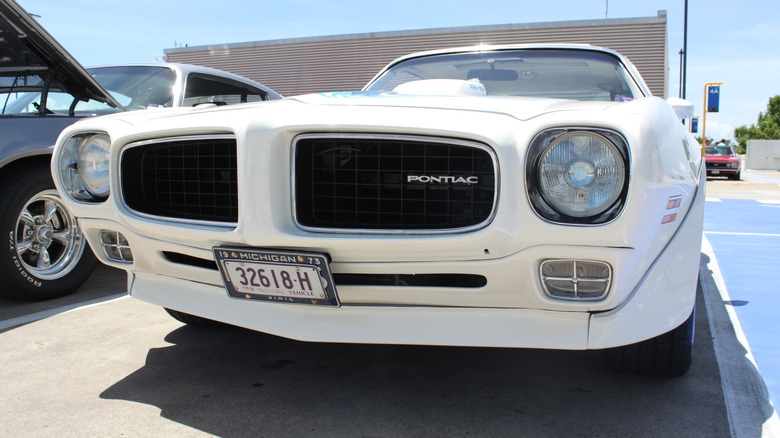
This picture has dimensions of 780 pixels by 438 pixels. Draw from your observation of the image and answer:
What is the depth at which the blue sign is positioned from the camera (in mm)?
13707

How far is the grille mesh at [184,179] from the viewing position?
2139mm

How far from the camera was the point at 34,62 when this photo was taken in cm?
343

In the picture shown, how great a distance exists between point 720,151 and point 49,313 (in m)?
22.7

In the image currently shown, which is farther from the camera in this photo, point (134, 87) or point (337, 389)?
point (134, 87)

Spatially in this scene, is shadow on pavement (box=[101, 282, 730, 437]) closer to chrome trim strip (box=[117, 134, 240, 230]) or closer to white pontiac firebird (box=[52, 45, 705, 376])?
white pontiac firebird (box=[52, 45, 705, 376])

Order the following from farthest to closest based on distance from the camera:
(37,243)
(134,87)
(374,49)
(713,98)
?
1. (374,49)
2. (713,98)
3. (134,87)
4. (37,243)

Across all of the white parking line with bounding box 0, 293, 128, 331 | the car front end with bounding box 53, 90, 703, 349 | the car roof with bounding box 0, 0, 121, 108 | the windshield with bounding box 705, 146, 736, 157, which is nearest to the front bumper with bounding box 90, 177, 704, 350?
the car front end with bounding box 53, 90, 703, 349

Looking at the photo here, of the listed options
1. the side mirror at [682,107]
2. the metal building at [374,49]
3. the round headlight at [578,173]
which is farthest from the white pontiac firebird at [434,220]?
the metal building at [374,49]

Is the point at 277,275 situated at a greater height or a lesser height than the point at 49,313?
greater

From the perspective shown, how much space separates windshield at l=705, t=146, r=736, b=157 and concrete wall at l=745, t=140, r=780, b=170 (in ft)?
45.4

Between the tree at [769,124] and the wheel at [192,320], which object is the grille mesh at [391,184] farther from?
the tree at [769,124]

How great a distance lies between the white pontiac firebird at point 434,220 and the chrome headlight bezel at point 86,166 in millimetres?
151

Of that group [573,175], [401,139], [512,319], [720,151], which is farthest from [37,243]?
[720,151]

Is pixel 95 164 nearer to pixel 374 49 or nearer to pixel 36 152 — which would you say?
pixel 36 152
